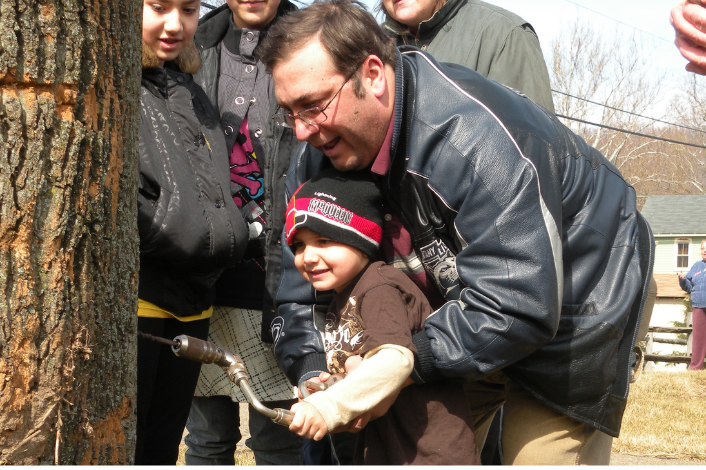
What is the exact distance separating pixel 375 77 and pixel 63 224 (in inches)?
41.0

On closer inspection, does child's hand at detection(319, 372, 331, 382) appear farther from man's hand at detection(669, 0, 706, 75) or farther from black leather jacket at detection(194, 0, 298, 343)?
man's hand at detection(669, 0, 706, 75)

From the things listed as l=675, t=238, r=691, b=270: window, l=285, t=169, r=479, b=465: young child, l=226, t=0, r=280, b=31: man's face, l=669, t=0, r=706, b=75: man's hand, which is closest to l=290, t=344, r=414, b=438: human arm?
l=285, t=169, r=479, b=465: young child

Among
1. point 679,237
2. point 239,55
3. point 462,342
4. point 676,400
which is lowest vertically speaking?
point 679,237

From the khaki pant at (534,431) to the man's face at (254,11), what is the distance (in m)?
1.72

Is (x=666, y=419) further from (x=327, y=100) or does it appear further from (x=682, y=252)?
(x=682, y=252)

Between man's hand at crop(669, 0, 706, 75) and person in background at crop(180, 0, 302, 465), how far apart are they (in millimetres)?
1551

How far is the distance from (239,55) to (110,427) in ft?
5.92

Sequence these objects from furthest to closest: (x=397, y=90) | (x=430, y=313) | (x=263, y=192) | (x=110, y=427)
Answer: (x=263, y=192) → (x=430, y=313) → (x=397, y=90) → (x=110, y=427)

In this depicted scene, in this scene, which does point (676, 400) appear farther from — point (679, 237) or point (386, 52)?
point (679, 237)

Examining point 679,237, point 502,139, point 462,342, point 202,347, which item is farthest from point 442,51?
point 679,237

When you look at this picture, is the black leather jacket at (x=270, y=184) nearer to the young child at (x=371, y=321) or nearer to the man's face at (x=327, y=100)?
the young child at (x=371, y=321)

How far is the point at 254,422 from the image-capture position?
3.14m

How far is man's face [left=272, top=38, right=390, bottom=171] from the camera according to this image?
87.1 inches

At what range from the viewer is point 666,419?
6.52m
